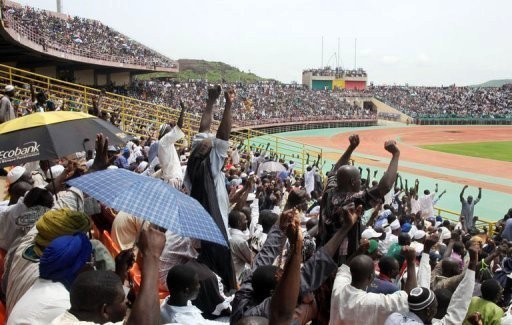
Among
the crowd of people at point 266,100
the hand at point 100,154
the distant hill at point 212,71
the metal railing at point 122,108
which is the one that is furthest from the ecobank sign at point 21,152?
the distant hill at point 212,71

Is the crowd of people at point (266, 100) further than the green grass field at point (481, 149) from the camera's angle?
Yes

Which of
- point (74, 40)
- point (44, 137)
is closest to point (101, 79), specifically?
point (74, 40)

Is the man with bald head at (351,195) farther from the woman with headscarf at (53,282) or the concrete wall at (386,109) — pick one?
the concrete wall at (386,109)

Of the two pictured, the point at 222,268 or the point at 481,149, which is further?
the point at 481,149

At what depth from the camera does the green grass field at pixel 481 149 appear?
3594 cm

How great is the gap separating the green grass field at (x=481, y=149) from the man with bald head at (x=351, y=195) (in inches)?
1316

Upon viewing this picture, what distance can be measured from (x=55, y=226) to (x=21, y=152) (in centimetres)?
176

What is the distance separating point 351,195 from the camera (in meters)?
4.08

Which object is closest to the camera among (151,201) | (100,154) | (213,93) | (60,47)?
(151,201)

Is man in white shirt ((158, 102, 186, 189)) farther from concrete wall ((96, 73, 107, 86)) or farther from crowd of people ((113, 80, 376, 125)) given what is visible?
concrete wall ((96, 73, 107, 86))

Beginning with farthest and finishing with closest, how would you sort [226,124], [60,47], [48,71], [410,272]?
[48,71] → [60,47] → [226,124] → [410,272]

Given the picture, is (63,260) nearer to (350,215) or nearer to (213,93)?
(350,215)

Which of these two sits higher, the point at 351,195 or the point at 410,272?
the point at 351,195

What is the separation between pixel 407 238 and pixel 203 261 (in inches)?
109
